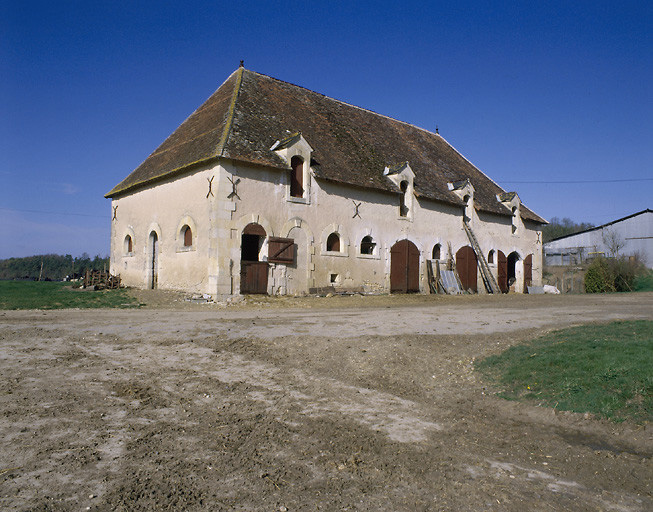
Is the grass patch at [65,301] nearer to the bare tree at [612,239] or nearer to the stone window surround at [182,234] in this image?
the stone window surround at [182,234]

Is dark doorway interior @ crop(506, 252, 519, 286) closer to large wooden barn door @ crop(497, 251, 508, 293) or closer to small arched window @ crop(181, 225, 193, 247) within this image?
large wooden barn door @ crop(497, 251, 508, 293)

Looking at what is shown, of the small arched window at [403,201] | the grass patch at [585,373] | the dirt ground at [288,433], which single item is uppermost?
the small arched window at [403,201]

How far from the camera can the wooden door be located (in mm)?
17266

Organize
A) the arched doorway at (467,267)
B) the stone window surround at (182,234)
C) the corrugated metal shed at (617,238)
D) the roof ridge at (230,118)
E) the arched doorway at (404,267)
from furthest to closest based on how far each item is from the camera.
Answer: the corrugated metal shed at (617,238) < the arched doorway at (467,267) < the arched doorway at (404,267) < the stone window surround at (182,234) < the roof ridge at (230,118)

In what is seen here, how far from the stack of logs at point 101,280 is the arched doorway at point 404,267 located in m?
12.6

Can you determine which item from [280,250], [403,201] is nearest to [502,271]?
[403,201]

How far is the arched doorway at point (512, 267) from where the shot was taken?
30547mm

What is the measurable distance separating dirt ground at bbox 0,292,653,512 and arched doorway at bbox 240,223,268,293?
8711 mm

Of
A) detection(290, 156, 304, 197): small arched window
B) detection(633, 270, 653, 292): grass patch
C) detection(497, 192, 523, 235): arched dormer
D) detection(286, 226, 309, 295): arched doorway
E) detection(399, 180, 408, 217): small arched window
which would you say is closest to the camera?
detection(286, 226, 309, 295): arched doorway

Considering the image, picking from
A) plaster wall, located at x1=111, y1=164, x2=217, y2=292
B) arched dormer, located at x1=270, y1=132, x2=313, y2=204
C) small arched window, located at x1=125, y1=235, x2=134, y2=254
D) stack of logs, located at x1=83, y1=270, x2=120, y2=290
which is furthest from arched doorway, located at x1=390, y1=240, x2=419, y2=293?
stack of logs, located at x1=83, y1=270, x2=120, y2=290

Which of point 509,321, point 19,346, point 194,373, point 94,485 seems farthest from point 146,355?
point 509,321

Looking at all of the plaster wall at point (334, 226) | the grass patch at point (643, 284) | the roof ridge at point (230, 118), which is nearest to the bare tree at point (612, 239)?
the grass patch at point (643, 284)

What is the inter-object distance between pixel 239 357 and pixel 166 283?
12759mm

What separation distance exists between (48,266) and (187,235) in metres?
45.4
